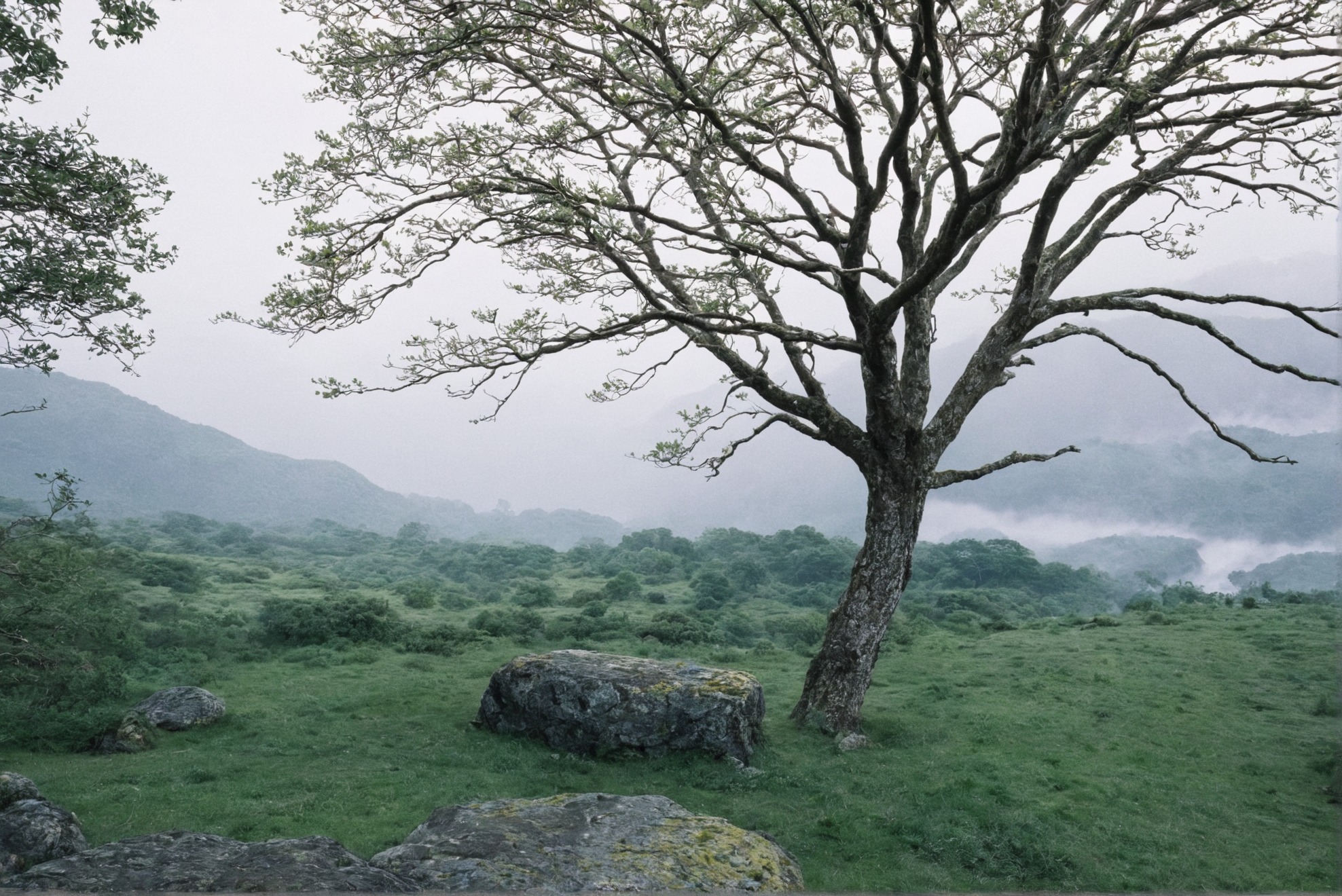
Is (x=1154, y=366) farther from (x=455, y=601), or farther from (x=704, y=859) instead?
(x=455, y=601)

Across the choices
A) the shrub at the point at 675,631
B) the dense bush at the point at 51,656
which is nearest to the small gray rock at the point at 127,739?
the dense bush at the point at 51,656

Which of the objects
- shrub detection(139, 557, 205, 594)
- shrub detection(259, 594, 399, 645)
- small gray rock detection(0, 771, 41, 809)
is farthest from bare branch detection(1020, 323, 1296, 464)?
shrub detection(139, 557, 205, 594)

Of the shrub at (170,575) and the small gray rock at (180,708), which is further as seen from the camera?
the shrub at (170,575)

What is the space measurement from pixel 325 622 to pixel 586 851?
67.8ft

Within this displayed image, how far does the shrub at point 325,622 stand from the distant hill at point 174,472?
77844 millimetres

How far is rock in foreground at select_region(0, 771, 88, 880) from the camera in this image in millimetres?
6828

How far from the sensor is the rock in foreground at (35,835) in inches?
269

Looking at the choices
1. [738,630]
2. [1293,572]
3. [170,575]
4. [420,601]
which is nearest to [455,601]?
[420,601]

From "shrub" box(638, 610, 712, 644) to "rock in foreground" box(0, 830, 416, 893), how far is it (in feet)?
73.1

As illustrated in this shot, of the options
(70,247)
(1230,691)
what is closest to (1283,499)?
(1230,691)

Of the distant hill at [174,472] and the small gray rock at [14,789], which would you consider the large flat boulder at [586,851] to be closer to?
the small gray rock at [14,789]

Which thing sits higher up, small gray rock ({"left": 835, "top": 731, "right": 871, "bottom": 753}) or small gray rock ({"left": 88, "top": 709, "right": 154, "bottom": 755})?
small gray rock ({"left": 835, "top": 731, "right": 871, "bottom": 753})

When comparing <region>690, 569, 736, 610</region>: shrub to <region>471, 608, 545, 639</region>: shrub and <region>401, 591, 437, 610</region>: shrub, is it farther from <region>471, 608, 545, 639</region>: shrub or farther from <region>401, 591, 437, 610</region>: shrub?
<region>401, 591, 437, 610</region>: shrub

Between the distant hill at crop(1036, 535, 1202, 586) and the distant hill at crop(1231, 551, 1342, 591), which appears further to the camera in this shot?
the distant hill at crop(1036, 535, 1202, 586)
